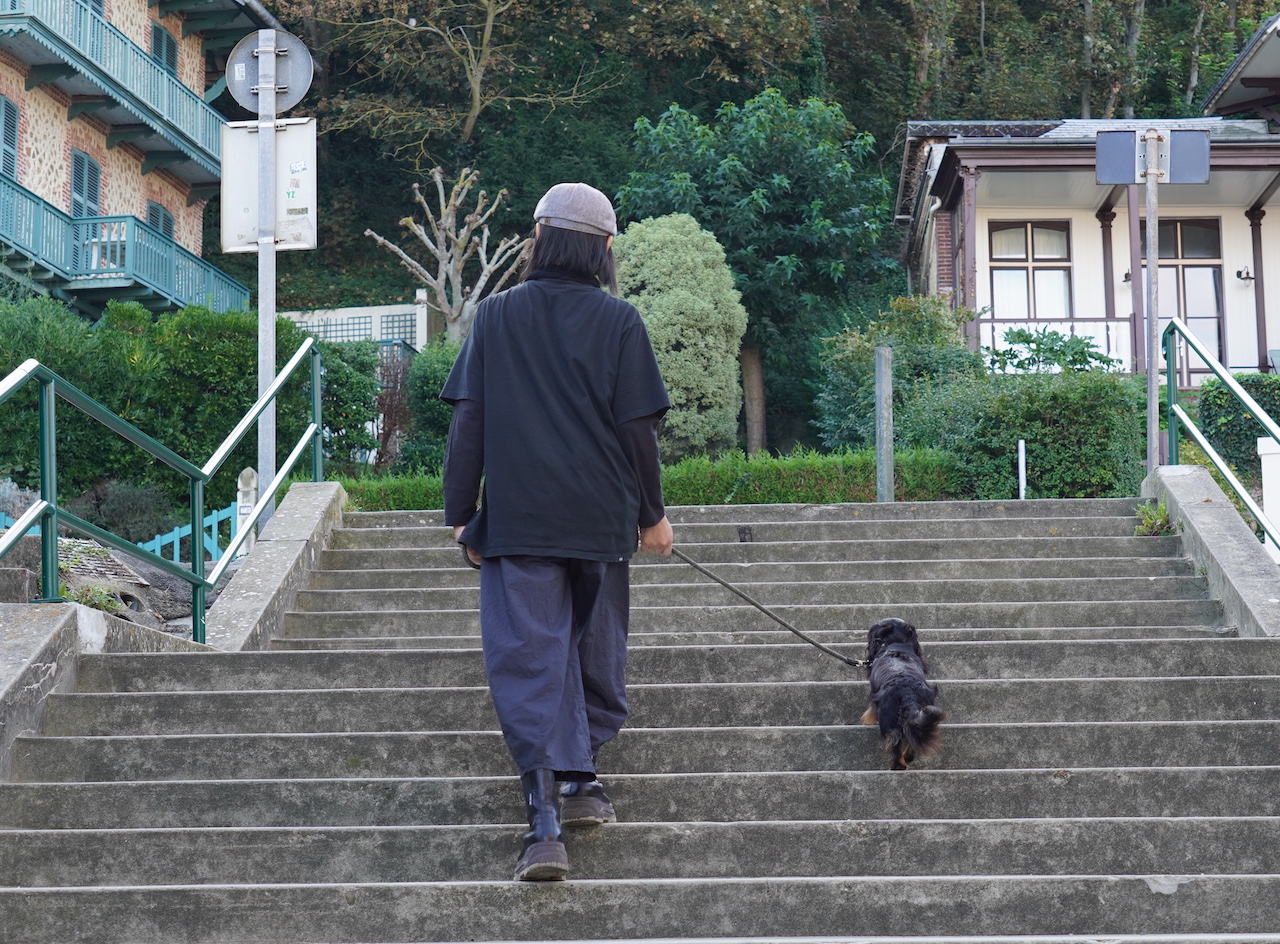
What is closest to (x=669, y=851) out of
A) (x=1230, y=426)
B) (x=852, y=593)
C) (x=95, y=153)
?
(x=852, y=593)

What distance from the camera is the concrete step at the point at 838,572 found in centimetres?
719

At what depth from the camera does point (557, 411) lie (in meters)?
3.70

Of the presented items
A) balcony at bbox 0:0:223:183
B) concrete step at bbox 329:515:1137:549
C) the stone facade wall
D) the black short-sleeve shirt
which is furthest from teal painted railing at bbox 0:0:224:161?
the black short-sleeve shirt

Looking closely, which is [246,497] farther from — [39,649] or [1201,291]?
[1201,291]

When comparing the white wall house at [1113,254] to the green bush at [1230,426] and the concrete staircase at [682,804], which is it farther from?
the concrete staircase at [682,804]

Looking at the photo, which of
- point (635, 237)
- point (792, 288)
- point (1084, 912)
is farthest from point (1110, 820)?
point (792, 288)

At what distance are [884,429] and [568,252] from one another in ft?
19.5

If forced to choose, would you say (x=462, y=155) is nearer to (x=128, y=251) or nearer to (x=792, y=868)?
(x=128, y=251)

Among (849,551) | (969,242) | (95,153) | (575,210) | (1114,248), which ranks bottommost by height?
(849,551)

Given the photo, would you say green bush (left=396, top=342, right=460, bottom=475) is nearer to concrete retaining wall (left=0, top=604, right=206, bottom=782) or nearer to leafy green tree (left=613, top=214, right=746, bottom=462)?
leafy green tree (left=613, top=214, right=746, bottom=462)

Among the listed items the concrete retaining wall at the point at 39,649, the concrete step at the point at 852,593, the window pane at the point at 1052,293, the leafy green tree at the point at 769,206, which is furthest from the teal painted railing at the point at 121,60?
the concrete retaining wall at the point at 39,649

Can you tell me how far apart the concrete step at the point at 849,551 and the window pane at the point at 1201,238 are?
1470 centimetres

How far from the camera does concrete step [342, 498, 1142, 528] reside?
327 inches

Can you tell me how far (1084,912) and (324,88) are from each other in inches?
1023
